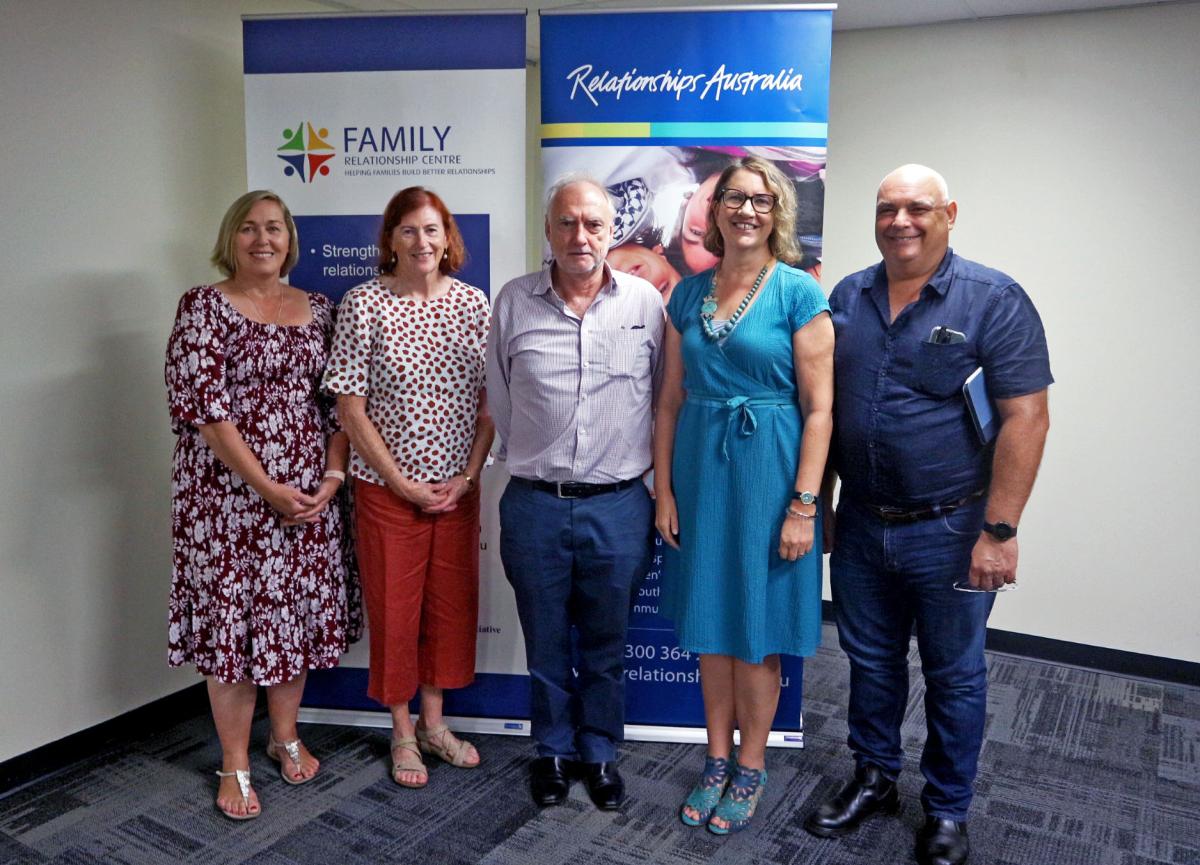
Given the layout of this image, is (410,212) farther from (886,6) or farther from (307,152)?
(886,6)

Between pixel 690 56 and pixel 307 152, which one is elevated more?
pixel 690 56

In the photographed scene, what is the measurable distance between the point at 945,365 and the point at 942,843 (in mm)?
1193

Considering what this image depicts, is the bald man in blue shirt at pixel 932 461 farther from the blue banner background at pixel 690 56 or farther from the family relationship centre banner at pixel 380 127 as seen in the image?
the family relationship centre banner at pixel 380 127

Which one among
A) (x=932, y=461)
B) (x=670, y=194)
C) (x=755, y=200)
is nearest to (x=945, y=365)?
(x=932, y=461)

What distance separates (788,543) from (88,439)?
6.92ft

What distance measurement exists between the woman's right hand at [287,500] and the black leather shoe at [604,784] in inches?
42.4

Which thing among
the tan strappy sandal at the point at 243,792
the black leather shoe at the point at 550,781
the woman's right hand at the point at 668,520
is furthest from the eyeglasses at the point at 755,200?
the tan strappy sandal at the point at 243,792

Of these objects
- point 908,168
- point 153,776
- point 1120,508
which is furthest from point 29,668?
point 1120,508

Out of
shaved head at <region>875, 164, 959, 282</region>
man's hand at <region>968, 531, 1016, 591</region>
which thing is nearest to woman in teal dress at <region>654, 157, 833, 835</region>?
shaved head at <region>875, 164, 959, 282</region>

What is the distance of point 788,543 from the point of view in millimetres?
2260

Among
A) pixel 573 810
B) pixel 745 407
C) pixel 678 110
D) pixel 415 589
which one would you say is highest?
pixel 678 110

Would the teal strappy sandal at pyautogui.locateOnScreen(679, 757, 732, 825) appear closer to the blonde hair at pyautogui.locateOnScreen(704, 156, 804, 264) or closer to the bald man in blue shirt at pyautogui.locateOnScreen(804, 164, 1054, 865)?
the bald man in blue shirt at pyautogui.locateOnScreen(804, 164, 1054, 865)

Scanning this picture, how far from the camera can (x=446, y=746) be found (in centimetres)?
283

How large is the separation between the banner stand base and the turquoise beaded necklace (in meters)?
1.40
